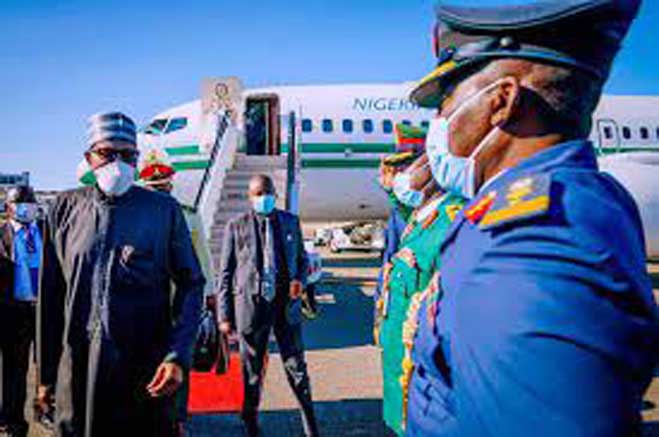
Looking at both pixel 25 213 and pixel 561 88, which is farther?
pixel 25 213

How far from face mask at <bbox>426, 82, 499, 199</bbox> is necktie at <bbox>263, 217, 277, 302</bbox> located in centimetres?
312

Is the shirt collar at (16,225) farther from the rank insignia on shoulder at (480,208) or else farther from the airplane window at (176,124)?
the airplane window at (176,124)

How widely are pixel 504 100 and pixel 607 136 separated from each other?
16.8 meters

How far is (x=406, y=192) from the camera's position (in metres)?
4.00

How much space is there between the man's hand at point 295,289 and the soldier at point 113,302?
181cm

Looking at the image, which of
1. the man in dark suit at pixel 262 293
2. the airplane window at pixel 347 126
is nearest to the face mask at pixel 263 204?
the man in dark suit at pixel 262 293

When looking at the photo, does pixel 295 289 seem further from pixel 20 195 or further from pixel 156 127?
pixel 156 127

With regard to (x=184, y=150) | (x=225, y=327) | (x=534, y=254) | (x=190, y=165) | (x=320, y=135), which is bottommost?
(x=225, y=327)

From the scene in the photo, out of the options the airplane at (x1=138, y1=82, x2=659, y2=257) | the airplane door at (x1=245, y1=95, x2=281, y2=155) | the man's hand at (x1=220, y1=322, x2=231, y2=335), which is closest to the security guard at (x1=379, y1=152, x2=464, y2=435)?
the man's hand at (x1=220, y1=322, x2=231, y2=335)

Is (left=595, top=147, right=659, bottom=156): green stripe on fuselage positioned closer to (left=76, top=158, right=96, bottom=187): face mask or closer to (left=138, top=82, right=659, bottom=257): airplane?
(left=138, top=82, right=659, bottom=257): airplane

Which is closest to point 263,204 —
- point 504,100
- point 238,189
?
point 504,100

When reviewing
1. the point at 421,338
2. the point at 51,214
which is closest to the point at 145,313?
the point at 51,214

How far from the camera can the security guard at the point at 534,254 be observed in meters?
0.99

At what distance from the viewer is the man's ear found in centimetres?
134
